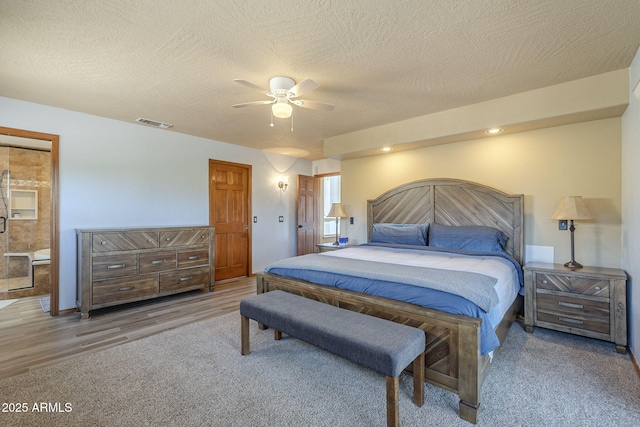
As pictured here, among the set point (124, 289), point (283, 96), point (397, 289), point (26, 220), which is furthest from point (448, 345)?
point (26, 220)

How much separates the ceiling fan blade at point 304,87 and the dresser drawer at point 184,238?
106 inches

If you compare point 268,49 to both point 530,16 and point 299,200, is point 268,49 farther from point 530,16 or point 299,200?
point 299,200

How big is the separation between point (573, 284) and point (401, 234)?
6.04ft

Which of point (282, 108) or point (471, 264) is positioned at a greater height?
point (282, 108)

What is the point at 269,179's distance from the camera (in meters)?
5.85

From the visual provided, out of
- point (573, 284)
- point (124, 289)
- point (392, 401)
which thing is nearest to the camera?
point (392, 401)

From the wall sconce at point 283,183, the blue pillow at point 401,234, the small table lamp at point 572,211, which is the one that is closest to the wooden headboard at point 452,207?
the blue pillow at point 401,234

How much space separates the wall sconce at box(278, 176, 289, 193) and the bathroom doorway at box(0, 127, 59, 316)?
3.70 m

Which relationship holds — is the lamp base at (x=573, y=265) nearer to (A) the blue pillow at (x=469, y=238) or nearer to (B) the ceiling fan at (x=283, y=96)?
(A) the blue pillow at (x=469, y=238)

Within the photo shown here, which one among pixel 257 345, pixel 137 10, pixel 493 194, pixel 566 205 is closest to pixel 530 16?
pixel 566 205

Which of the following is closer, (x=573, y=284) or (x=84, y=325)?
(x=573, y=284)

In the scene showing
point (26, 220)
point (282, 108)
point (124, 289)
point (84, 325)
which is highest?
point (282, 108)

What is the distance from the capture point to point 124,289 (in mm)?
3602

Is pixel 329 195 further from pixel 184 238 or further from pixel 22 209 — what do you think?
pixel 22 209
